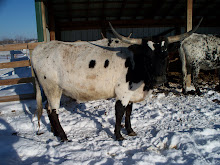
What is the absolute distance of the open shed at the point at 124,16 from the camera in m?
9.43

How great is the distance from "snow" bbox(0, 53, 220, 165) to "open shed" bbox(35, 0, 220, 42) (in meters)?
4.90

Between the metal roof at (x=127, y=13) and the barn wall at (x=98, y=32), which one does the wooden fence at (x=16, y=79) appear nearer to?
the metal roof at (x=127, y=13)

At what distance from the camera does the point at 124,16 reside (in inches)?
465

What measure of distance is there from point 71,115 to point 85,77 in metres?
2.01

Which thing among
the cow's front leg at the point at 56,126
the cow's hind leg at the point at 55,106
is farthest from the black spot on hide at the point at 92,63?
the cow's front leg at the point at 56,126

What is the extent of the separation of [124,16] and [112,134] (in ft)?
32.4

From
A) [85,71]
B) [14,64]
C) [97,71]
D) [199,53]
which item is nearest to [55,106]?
[85,71]

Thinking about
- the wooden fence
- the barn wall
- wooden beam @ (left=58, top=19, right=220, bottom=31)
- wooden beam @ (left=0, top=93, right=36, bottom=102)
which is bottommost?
wooden beam @ (left=0, top=93, right=36, bottom=102)

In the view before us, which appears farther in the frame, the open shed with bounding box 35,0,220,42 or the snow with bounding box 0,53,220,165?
the open shed with bounding box 35,0,220,42

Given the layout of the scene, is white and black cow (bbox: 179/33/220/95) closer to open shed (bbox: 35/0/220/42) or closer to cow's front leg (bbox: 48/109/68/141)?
open shed (bbox: 35/0/220/42)

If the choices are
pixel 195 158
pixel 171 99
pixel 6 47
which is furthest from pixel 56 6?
pixel 195 158

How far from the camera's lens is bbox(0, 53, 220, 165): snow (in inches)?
112

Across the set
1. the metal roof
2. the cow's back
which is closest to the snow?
the cow's back

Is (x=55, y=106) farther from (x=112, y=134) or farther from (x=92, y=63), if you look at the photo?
(x=112, y=134)
